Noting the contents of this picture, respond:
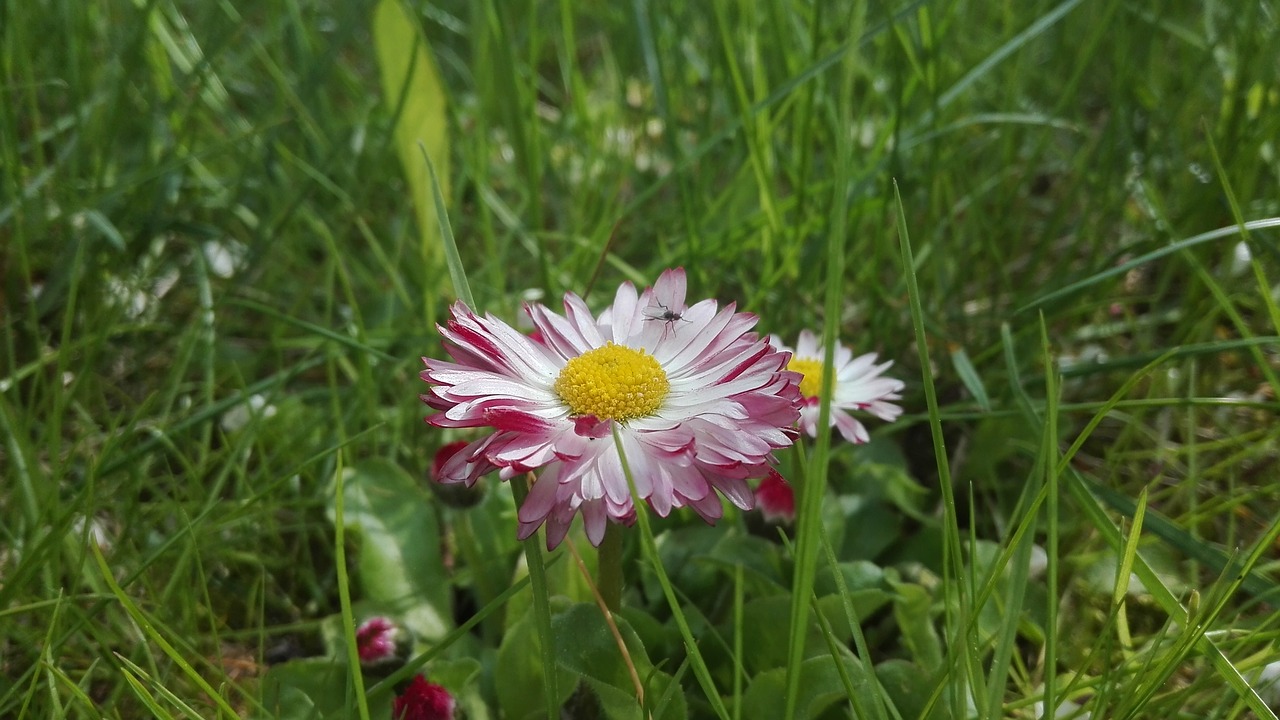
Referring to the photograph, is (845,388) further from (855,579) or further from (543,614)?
(543,614)

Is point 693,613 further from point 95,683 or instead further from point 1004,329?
point 95,683

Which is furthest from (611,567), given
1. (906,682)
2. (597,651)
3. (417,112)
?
(417,112)

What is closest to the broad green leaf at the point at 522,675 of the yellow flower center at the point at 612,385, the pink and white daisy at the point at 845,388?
the yellow flower center at the point at 612,385

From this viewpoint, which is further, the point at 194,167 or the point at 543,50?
the point at 543,50

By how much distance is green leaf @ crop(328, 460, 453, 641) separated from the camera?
1327 millimetres

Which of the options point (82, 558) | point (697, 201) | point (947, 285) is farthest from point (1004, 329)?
point (82, 558)

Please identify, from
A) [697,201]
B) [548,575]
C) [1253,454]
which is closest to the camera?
[548,575]

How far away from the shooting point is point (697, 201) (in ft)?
5.91

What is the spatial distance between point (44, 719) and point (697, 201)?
4.16 ft

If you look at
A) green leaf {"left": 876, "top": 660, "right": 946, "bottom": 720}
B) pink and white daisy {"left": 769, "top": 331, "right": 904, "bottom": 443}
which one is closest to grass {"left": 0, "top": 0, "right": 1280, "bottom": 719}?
green leaf {"left": 876, "top": 660, "right": 946, "bottom": 720}

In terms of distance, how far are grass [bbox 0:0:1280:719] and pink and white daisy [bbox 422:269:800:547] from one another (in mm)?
79

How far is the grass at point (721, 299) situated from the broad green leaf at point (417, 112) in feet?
0.09

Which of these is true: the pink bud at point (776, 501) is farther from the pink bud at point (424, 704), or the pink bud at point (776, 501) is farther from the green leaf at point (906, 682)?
the pink bud at point (424, 704)

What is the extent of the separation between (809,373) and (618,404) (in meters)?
0.39
